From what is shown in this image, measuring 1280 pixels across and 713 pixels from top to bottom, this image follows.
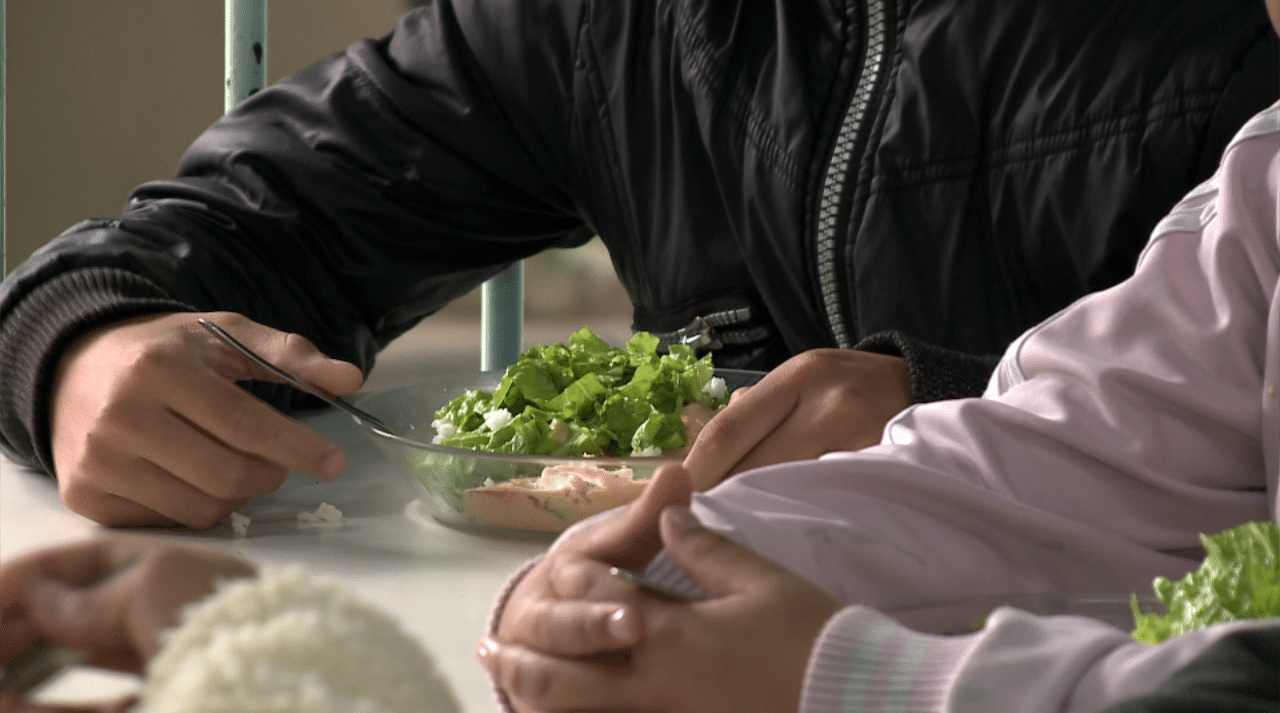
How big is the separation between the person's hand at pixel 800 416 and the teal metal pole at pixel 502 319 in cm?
81

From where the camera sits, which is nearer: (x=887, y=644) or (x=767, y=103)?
(x=887, y=644)

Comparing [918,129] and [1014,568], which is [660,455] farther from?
[918,129]

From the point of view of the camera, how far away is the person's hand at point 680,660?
495mm

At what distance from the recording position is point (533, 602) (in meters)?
0.55

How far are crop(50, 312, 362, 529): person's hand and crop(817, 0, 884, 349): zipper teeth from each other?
20.9 inches

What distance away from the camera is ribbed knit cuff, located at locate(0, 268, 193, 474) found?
1034mm

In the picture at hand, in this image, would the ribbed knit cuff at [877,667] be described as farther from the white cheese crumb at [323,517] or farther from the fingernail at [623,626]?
the white cheese crumb at [323,517]

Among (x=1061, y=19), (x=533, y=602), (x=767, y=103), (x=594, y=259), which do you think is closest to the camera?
(x=533, y=602)

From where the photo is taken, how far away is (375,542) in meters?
0.88

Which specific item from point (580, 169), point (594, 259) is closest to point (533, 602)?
point (580, 169)

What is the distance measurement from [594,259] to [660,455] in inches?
244

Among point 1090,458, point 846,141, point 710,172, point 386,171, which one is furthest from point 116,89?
point 1090,458

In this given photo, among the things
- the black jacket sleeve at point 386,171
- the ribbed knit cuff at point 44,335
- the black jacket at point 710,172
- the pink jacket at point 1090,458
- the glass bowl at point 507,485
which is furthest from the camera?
the black jacket sleeve at point 386,171

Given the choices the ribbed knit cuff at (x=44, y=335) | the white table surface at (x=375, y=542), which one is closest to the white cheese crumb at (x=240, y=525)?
the white table surface at (x=375, y=542)
